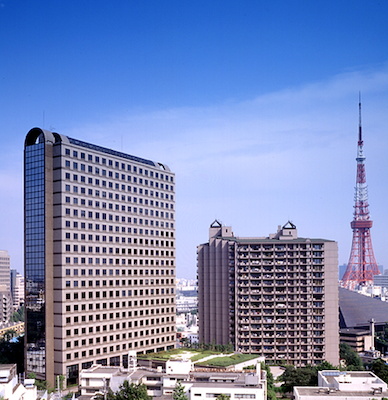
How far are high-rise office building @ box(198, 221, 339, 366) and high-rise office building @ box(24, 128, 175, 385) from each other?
16351 mm

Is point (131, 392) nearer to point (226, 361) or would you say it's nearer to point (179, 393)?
point (179, 393)

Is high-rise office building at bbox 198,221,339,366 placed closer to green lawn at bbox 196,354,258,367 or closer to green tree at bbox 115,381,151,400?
green lawn at bbox 196,354,258,367

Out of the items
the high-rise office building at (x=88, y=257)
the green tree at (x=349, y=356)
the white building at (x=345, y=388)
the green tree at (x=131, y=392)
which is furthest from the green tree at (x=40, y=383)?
the green tree at (x=349, y=356)

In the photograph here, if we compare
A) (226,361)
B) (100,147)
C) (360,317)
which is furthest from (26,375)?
(360,317)

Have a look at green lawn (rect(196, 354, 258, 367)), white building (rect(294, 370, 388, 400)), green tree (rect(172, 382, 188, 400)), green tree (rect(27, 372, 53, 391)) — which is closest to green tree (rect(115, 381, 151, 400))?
green tree (rect(172, 382, 188, 400))

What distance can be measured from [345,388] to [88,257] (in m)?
39.6

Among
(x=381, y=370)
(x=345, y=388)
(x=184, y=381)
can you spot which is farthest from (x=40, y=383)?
(x=381, y=370)

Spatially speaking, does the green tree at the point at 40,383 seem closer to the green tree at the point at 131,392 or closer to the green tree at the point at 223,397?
the green tree at the point at 131,392

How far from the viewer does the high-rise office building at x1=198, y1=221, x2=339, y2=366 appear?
353 ft

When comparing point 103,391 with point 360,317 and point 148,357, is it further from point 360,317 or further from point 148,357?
point 360,317

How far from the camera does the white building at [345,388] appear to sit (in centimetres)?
5903

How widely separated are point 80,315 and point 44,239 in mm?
11909

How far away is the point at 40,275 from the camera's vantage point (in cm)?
7788

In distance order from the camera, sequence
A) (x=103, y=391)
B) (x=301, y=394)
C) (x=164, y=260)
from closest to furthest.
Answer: (x=301, y=394), (x=103, y=391), (x=164, y=260)
